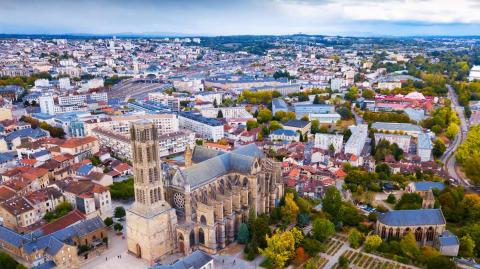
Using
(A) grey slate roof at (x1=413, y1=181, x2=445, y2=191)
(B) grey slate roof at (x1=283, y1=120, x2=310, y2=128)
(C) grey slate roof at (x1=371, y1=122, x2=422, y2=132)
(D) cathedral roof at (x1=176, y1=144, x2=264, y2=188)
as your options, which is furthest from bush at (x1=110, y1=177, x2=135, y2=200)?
(C) grey slate roof at (x1=371, y1=122, x2=422, y2=132)

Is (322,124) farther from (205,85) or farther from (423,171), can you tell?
(205,85)

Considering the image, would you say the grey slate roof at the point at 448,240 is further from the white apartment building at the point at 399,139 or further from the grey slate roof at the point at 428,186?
the white apartment building at the point at 399,139

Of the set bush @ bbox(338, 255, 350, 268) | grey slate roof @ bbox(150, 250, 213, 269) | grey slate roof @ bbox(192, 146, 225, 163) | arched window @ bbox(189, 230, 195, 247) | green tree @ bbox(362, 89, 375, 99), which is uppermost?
grey slate roof @ bbox(192, 146, 225, 163)

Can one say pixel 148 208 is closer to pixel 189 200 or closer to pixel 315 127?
pixel 189 200

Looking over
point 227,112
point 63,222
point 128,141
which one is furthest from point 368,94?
point 63,222

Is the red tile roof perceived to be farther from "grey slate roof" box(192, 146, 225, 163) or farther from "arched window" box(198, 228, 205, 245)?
"grey slate roof" box(192, 146, 225, 163)

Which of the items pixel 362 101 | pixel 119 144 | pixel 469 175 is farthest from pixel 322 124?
pixel 119 144
